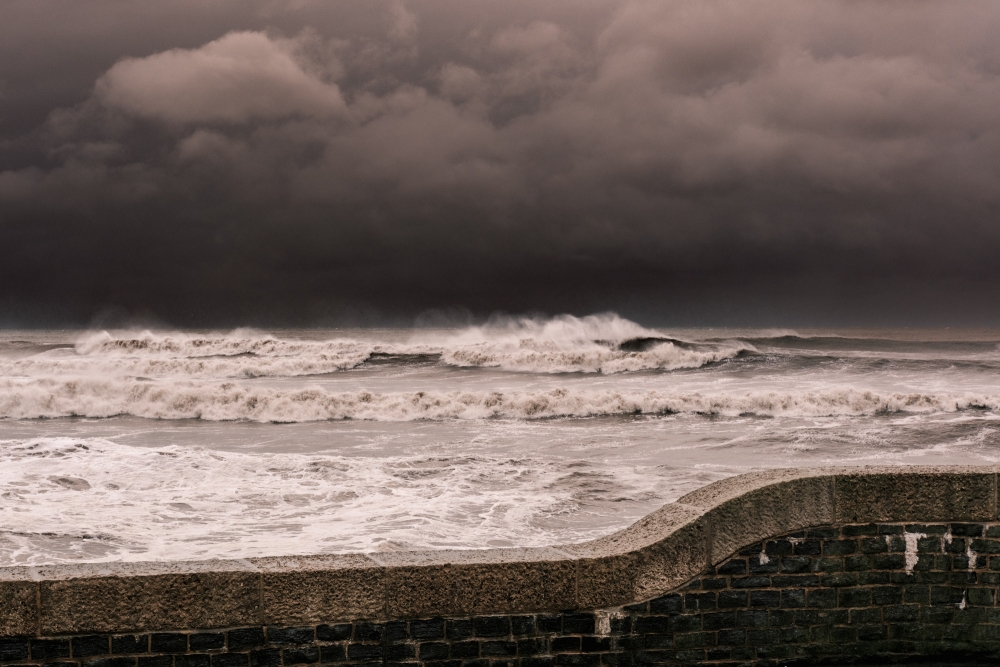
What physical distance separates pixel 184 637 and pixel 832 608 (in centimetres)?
330

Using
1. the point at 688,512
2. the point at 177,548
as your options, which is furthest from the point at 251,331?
the point at 688,512

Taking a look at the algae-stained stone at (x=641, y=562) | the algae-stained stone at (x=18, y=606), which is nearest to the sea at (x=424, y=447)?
the algae-stained stone at (x=641, y=562)

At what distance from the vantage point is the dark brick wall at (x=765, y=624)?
4254mm

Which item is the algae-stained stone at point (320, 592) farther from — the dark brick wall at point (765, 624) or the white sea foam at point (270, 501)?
the white sea foam at point (270, 501)

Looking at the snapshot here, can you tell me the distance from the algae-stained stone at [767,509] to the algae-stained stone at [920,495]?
0.57ft

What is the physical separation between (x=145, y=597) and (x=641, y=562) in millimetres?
2360

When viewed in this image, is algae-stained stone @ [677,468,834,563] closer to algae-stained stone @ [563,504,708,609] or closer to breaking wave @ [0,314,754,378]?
algae-stained stone @ [563,504,708,609]

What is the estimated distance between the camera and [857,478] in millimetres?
4871

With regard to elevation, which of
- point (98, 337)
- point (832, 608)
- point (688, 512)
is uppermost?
point (98, 337)

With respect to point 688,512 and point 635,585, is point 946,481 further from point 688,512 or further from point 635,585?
point 635,585

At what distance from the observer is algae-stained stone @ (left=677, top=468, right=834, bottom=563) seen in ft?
15.4

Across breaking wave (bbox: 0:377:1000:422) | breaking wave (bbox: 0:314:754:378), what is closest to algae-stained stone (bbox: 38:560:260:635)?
breaking wave (bbox: 0:377:1000:422)

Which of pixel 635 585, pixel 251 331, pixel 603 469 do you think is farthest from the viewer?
pixel 251 331

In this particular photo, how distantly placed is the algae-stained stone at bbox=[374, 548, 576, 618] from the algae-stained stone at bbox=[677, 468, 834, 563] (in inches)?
33.8
